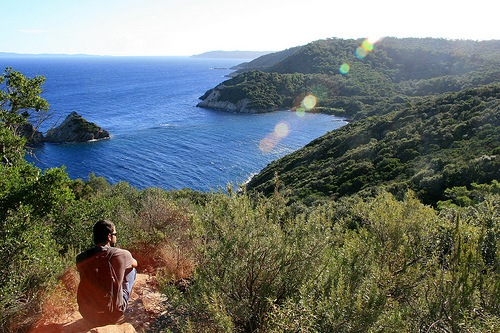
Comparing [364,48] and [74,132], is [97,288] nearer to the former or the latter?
[74,132]

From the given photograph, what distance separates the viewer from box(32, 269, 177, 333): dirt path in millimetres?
3693

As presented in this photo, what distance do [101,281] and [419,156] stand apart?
26243mm

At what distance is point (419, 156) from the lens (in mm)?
23516

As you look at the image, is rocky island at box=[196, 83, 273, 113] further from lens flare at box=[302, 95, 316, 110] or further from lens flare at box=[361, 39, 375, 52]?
lens flare at box=[361, 39, 375, 52]

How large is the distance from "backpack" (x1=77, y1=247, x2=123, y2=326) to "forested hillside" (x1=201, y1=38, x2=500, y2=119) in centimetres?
6977

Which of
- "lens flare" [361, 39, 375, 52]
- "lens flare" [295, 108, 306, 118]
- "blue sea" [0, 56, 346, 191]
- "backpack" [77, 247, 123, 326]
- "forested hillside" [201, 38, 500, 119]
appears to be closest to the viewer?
"backpack" [77, 247, 123, 326]

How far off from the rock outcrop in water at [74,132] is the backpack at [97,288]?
193 feet

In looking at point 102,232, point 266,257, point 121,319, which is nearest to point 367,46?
point 266,257

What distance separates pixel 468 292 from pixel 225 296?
3.13m

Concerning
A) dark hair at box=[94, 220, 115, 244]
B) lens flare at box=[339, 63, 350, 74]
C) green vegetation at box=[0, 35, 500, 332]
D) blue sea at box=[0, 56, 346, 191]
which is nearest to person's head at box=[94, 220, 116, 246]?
dark hair at box=[94, 220, 115, 244]

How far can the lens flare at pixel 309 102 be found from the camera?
3467 inches

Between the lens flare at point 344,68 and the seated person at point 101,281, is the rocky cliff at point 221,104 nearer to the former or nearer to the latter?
the lens flare at point 344,68

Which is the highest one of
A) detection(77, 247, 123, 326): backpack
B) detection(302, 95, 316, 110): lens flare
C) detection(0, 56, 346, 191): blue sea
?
detection(302, 95, 316, 110): lens flare

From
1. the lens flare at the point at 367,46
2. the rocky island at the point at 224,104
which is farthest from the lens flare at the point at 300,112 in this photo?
the lens flare at the point at 367,46
